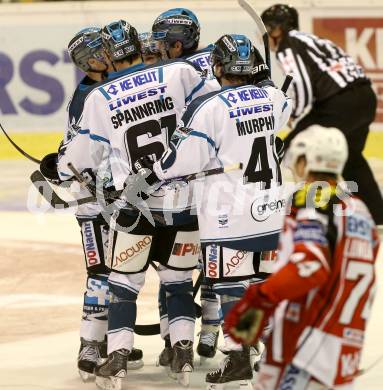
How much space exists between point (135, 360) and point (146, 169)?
1015 mm

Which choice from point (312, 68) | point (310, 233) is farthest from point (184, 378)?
point (312, 68)

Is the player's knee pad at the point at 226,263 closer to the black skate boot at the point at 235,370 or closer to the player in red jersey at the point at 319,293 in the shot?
the black skate boot at the point at 235,370

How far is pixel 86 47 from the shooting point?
18.6 feet

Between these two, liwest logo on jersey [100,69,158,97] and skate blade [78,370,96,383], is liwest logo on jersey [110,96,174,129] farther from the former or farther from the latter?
skate blade [78,370,96,383]

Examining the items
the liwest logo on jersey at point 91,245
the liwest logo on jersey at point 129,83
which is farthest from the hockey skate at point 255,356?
the liwest logo on jersey at point 129,83

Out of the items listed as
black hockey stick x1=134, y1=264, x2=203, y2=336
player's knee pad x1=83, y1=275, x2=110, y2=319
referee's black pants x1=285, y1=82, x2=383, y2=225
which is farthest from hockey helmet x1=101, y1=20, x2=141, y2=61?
referee's black pants x1=285, y1=82, x2=383, y2=225

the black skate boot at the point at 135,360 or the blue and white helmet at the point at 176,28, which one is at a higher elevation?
the blue and white helmet at the point at 176,28

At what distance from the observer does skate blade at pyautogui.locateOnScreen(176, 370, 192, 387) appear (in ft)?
18.4

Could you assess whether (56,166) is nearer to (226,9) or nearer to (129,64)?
(129,64)

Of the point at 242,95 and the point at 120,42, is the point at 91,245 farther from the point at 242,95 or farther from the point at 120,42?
the point at 242,95

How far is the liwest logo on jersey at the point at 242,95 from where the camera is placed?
5199mm

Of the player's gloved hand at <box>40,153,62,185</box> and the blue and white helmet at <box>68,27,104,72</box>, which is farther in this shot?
the player's gloved hand at <box>40,153,62,185</box>

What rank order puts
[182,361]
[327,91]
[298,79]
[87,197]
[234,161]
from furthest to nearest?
[327,91], [298,79], [87,197], [182,361], [234,161]

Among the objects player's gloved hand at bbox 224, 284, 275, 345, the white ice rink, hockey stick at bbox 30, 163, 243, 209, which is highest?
player's gloved hand at bbox 224, 284, 275, 345
